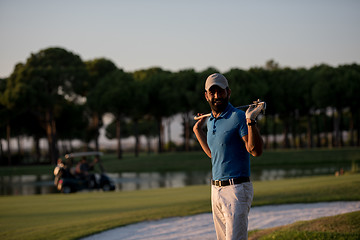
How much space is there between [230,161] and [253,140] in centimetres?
34

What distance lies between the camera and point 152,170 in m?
39.8

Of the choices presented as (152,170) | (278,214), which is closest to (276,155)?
(152,170)

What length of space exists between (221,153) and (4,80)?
5150 centimetres

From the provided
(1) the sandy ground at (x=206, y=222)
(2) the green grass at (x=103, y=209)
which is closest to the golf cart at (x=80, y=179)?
(2) the green grass at (x=103, y=209)

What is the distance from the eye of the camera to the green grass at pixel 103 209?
980cm

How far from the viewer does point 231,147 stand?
158 inches

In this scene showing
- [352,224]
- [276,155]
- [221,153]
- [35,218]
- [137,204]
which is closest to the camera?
[221,153]

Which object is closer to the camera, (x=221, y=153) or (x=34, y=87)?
(x=221, y=153)

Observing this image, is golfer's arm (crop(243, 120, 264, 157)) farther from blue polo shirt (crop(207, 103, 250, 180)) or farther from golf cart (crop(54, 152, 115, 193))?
golf cart (crop(54, 152, 115, 193))

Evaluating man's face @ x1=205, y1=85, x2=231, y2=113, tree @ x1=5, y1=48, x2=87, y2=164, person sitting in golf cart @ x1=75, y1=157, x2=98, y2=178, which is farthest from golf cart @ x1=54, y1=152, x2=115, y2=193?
tree @ x1=5, y1=48, x2=87, y2=164

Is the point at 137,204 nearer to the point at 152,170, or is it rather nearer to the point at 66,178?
the point at 66,178

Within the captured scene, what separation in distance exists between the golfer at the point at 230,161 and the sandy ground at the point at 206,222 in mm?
4115

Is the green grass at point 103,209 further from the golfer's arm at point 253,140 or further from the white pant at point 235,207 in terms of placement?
the golfer's arm at point 253,140

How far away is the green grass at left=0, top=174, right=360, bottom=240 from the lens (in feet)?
32.2
